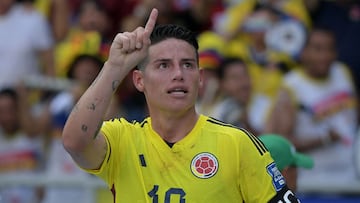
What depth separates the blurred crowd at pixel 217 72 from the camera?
29.0 ft

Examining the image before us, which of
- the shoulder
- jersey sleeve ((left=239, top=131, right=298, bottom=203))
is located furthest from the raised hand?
jersey sleeve ((left=239, top=131, right=298, bottom=203))

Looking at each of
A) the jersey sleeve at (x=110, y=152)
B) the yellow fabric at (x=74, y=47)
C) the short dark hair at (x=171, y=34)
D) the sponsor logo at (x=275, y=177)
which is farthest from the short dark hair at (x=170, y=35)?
the yellow fabric at (x=74, y=47)

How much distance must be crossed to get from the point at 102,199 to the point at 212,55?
6.55 ft

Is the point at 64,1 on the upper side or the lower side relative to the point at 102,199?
upper

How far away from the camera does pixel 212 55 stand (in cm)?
976

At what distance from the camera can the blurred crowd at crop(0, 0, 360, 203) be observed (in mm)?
8852

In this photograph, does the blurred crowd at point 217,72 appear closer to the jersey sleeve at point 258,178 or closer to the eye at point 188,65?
the jersey sleeve at point 258,178

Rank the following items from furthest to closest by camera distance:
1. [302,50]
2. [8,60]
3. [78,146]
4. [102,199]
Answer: [8,60]
[302,50]
[102,199]
[78,146]

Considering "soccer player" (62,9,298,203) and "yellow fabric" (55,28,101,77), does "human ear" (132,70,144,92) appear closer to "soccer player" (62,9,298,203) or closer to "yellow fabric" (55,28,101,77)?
"soccer player" (62,9,298,203)

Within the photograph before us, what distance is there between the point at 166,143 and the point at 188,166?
18cm

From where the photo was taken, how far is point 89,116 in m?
4.69

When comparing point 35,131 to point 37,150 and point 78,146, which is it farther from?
point 78,146

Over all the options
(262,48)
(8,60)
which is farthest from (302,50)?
(8,60)

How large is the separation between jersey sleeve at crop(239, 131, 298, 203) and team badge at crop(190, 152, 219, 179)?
0.13m
